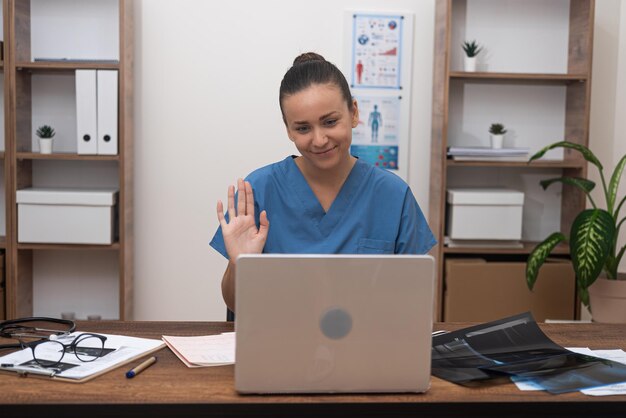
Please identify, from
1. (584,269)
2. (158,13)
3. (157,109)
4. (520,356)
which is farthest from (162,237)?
(520,356)

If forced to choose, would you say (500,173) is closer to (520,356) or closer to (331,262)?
(520,356)

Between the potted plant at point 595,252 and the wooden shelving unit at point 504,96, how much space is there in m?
0.24

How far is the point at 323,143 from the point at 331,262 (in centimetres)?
67

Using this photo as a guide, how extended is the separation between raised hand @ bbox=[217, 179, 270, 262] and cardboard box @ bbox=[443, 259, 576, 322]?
1817 mm

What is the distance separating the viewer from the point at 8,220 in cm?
331

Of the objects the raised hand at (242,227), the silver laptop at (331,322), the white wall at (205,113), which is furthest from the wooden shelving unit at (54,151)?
the silver laptop at (331,322)

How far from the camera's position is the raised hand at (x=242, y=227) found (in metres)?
1.64

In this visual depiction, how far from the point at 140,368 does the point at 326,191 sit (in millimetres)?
781

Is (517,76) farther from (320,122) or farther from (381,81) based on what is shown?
(320,122)

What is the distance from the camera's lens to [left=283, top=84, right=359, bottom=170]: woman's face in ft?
6.08

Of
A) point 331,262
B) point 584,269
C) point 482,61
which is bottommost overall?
point 584,269

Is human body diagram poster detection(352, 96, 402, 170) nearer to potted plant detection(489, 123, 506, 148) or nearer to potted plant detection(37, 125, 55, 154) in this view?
potted plant detection(489, 123, 506, 148)

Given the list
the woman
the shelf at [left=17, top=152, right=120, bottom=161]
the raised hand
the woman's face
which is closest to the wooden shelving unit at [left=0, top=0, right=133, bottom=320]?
the shelf at [left=17, top=152, right=120, bottom=161]

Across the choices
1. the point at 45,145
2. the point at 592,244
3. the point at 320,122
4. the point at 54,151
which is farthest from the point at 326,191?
the point at 54,151
